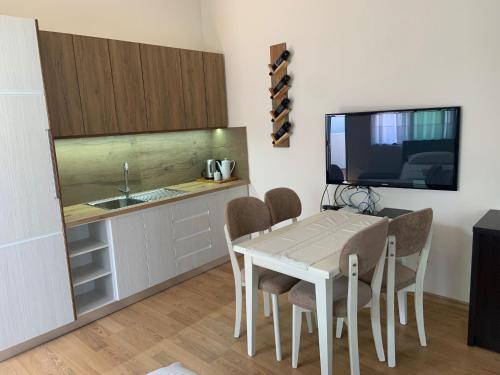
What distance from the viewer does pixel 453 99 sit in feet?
8.60

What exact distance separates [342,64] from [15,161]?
2494 mm

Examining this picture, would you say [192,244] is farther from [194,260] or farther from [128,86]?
[128,86]

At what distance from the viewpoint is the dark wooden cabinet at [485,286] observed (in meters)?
2.17

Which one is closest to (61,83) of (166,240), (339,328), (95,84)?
(95,84)

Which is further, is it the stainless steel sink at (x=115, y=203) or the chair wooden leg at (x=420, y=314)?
the stainless steel sink at (x=115, y=203)

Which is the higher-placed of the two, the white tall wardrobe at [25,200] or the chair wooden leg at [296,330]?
the white tall wardrobe at [25,200]

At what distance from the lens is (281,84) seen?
349 centimetres

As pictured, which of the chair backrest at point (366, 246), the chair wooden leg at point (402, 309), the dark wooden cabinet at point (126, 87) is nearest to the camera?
the chair backrest at point (366, 246)

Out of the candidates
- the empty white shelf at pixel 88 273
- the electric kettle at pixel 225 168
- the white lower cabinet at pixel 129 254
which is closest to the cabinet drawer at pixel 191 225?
the white lower cabinet at pixel 129 254

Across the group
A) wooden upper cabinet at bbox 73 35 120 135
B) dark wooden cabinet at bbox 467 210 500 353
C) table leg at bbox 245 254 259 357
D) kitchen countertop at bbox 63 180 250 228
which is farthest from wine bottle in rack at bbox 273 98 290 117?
dark wooden cabinet at bbox 467 210 500 353

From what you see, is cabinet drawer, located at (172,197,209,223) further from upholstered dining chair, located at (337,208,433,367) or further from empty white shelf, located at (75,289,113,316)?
upholstered dining chair, located at (337,208,433,367)

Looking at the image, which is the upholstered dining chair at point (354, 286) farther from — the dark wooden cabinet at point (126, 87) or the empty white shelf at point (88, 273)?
the dark wooden cabinet at point (126, 87)

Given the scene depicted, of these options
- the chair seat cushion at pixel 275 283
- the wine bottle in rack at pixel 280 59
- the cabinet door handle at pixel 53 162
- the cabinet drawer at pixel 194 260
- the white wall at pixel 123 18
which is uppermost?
the white wall at pixel 123 18

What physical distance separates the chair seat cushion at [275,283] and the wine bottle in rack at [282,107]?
1.69 meters
